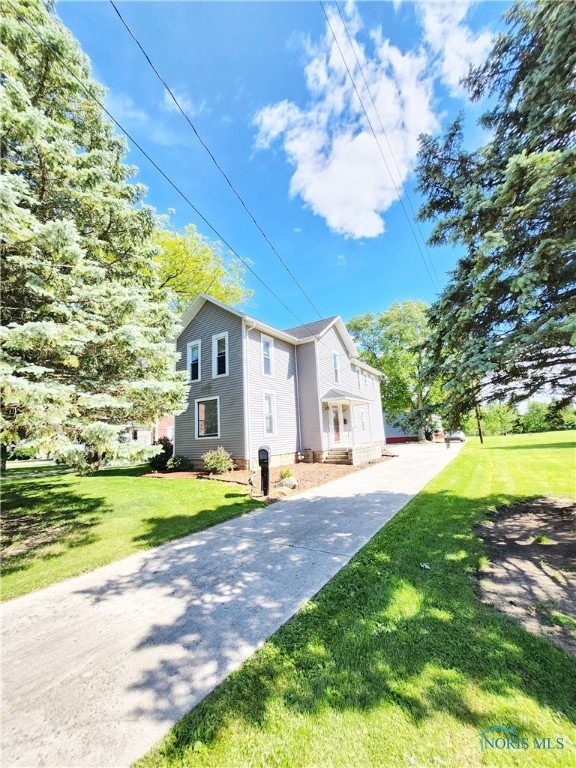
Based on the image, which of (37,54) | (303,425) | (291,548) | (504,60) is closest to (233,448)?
(303,425)

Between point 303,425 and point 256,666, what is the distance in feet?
46.3

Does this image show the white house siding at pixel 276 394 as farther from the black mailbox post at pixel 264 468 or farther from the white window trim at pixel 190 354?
the black mailbox post at pixel 264 468

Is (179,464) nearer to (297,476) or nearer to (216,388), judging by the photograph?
(216,388)

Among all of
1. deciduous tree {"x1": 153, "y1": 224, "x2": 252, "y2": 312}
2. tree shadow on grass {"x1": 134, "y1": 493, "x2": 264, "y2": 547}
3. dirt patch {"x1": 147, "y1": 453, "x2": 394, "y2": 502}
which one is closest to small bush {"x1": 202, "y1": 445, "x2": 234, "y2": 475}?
dirt patch {"x1": 147, "y1": 453, "x2": 394, "y2": 502}

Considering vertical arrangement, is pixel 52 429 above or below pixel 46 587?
above

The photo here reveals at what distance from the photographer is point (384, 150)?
7285mm

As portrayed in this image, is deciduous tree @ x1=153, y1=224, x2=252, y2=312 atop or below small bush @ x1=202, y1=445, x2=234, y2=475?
atop

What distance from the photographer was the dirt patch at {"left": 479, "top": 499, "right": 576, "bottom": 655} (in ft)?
10.1

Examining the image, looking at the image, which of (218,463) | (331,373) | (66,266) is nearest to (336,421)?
(331,373)

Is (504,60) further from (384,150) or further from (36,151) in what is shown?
(36,151)

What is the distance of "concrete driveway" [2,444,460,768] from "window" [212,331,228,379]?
9540 mm

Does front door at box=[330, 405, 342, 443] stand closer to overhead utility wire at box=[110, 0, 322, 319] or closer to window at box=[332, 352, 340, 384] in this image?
window at box=[332, 352, 340, 384]

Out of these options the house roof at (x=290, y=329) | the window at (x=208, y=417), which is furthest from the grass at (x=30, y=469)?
the house roof at (x=290, y=329)

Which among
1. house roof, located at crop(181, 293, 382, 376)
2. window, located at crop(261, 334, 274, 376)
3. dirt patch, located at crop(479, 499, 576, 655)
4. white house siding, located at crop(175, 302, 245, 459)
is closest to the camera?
dirt patch, located at crop(479, 499, 576, 655)
